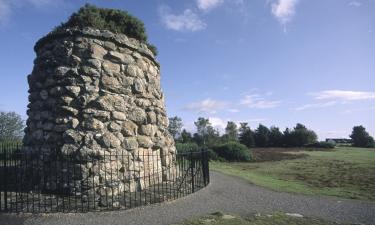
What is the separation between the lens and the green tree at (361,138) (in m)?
51.3

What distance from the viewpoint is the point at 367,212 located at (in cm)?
752

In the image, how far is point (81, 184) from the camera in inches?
309

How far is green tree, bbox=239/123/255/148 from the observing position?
48.7 metres

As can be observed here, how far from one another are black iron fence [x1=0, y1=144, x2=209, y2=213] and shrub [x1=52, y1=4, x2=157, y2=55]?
3971mm

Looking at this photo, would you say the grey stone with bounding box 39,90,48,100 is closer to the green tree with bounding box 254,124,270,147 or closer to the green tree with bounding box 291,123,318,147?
the green tree with bounding box 254,124,270,147

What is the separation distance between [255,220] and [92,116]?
16.1 feet

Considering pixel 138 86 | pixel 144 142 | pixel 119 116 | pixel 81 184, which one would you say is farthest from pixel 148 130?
pixel 81 184

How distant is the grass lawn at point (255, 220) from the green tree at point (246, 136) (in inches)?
1675

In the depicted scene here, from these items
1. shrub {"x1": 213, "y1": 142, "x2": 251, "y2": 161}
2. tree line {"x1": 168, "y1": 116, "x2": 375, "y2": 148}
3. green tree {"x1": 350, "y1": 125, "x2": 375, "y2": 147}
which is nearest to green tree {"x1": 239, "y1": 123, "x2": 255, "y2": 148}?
tree line {"x1": 168, "y1": 116, "x2": 375, "y2": 148}

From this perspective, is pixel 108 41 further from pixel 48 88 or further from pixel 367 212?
pixel 367 212

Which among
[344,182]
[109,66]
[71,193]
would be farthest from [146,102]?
[344,182]

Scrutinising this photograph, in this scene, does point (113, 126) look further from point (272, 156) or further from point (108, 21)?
point (272, 156)

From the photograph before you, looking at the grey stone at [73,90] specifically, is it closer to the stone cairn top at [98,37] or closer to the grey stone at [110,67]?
the grey stone at [110,67]

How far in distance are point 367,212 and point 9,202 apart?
8351 mm
